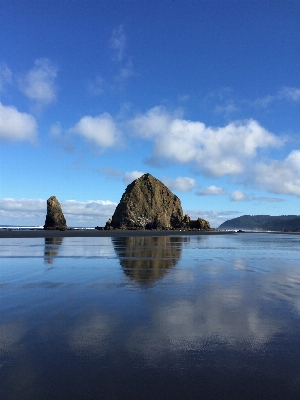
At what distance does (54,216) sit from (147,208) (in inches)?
1853

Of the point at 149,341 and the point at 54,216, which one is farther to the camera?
the point at 54,216

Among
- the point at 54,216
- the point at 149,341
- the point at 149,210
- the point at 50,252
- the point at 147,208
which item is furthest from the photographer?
the point at 149,210

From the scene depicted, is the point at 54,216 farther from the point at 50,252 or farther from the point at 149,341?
the point at 149,341

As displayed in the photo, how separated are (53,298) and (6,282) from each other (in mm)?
3564

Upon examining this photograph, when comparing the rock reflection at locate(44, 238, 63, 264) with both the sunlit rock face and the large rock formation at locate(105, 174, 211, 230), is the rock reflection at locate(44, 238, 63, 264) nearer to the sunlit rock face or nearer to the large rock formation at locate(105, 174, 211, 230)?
the large rock formation at locate(105, 174, 211, 230)

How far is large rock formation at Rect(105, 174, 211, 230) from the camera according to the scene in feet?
426

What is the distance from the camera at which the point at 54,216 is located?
10406cm

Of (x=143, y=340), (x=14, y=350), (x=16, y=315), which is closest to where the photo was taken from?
(x=14, y=350)

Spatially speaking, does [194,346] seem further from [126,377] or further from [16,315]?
[16,315]

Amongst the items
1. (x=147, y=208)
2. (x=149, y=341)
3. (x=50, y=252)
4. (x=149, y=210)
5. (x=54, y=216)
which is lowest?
(x=149, y=341)

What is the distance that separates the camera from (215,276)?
Answer: 13.4 m

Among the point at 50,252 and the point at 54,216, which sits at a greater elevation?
the point at 54,216

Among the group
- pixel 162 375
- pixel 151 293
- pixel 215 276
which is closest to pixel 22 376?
pixel 162 375

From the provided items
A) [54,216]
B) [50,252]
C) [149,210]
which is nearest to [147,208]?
[149,210]
